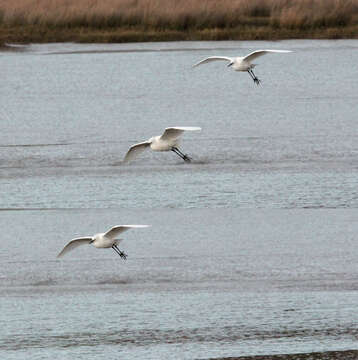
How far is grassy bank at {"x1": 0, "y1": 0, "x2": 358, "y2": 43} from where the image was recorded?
31.2m

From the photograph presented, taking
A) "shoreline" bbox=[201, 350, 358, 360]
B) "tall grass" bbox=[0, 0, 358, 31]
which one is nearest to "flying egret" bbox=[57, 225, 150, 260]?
"shoreline" bbox=[201, 350, 358, 360]

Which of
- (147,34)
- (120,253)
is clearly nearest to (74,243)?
(120,253)

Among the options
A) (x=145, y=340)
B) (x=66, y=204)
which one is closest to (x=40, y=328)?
(x=145, y=340)

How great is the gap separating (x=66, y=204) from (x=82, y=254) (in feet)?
6.20

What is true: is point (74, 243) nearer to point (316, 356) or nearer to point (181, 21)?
point (316, 356)

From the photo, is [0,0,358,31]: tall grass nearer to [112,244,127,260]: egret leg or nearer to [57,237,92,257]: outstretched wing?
[112,244,127,260]: egret leg

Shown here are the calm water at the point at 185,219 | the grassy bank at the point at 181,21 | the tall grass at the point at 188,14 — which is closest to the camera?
the calm water at the point at 185,219

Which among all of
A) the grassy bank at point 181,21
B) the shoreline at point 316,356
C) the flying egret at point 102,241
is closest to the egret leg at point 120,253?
the flying egret at point 102,241

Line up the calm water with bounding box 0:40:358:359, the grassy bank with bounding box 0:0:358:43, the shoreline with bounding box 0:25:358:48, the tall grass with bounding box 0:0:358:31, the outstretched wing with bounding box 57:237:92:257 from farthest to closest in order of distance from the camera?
the tall grass with bounding box 0:0:358:31, the grassy bank with bounding box 0:0:358:43, the shoreline with bounding box 0:25:358:48, the outstretched wing with bounding box 57:237:92:257, the calm water with bounding box 0:40:358:359

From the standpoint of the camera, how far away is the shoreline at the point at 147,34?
100 feet

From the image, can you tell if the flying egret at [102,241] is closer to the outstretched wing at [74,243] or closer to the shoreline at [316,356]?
the outstretched wing at [74,243]

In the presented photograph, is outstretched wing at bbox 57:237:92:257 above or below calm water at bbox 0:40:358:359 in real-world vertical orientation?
above

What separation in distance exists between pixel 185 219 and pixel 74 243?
2.12 metres

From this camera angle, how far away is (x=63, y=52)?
99.3 feet
